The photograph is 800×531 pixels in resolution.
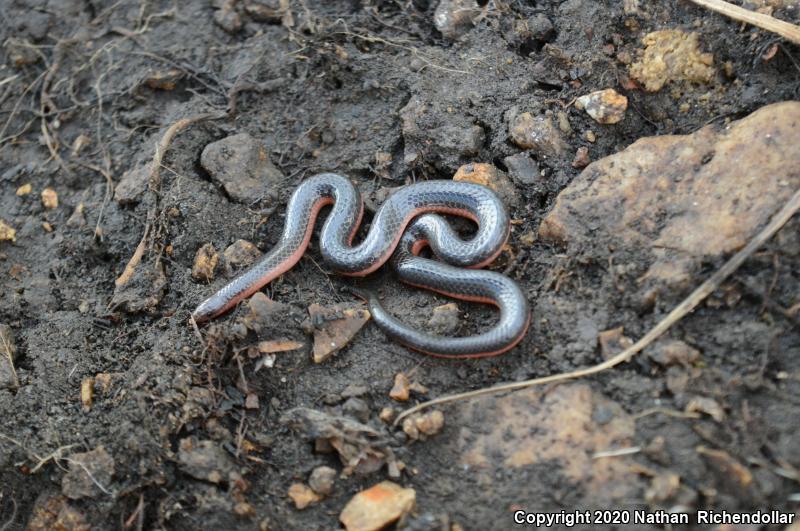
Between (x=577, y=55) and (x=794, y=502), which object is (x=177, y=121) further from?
(x=794, y=502)

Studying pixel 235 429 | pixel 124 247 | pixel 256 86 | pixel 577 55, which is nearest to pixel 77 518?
pixel 235 429

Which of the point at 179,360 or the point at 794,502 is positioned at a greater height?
the point at 794,502

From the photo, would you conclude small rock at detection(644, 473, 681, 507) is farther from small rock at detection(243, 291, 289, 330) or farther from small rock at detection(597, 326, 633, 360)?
small rock at detection(243, 291, 289, 330)

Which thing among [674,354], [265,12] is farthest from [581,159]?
[265,12]

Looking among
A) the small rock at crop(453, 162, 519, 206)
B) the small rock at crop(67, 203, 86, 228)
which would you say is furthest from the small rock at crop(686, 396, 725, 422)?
the small rock at crop(67, 203, 86, 228)

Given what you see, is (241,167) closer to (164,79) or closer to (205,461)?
(164,79)
